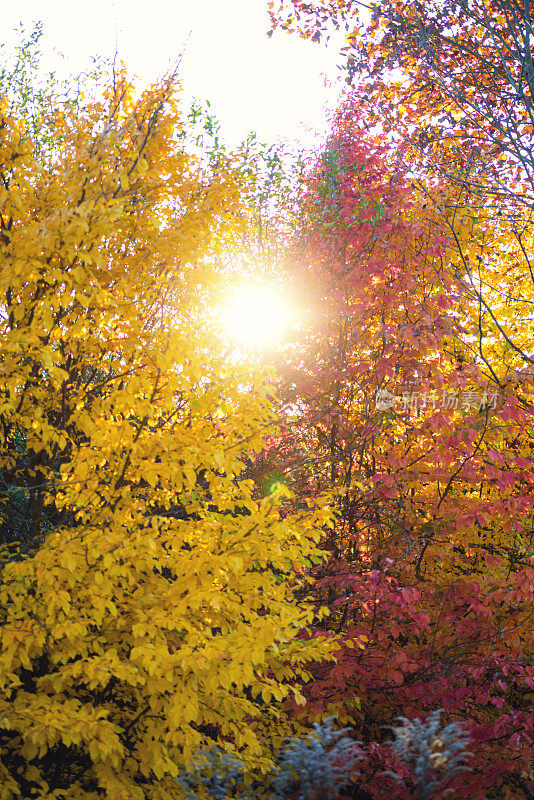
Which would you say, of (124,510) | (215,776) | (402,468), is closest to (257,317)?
(402,468)

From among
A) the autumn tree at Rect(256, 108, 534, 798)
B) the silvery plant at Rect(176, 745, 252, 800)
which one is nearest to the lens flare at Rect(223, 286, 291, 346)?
the autumn tree at Rect(256, 108, 534, 798)

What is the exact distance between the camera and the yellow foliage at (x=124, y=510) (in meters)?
2.76

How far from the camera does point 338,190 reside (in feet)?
18.9

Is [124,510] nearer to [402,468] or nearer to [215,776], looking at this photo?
[215,776]

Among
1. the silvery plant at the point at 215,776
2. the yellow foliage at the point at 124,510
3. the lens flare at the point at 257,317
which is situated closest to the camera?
the silvery plant at the point at 215,776

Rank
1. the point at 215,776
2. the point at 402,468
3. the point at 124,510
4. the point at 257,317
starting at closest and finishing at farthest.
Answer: the point at 215,776 < the point at 124,510 < the point at 402,468 < the point at 257,317

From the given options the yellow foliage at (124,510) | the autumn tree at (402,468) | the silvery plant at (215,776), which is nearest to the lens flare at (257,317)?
the autumn tree at (402,468)

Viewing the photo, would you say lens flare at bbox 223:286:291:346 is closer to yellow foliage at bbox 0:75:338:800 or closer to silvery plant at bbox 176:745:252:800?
yellow foliage at bbox 0:75:338:800

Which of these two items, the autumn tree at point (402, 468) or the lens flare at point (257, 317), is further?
the lens flare at point (257, 317)

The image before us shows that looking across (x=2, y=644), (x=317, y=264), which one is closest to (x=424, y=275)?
(x=317, y=264)

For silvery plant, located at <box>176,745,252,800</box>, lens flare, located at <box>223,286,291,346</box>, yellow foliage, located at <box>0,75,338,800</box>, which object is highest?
lens flare, located at <box>223,286,291,346</box>

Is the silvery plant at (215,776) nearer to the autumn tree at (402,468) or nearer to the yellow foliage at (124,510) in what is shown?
the yellow foliage at (124,510)

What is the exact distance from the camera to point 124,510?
333cm

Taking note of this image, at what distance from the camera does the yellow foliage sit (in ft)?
9.05
